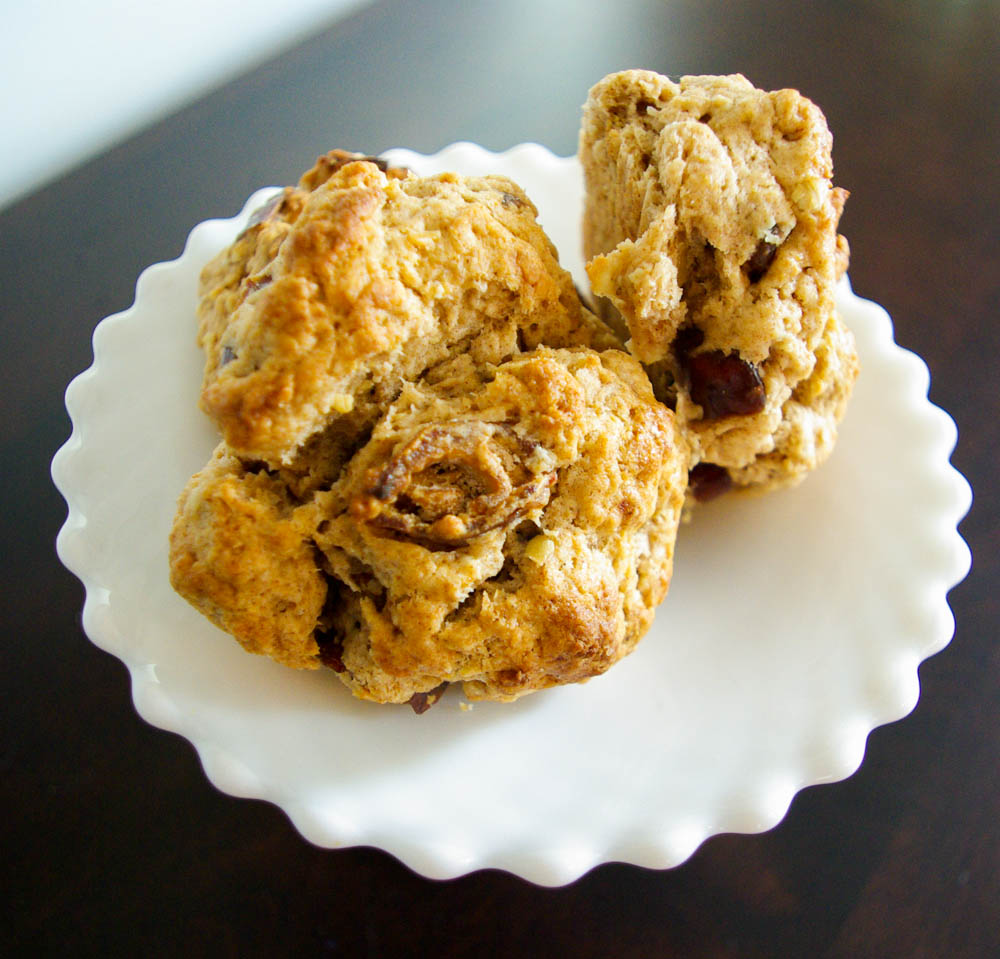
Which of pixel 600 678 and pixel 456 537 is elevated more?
pixel 456 537

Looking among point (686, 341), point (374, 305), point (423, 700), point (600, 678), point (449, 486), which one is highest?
point (374, 305)

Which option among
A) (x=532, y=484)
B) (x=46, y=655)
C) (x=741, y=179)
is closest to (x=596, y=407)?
(x=532, y=484)

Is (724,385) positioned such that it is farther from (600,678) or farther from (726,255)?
(600,678)

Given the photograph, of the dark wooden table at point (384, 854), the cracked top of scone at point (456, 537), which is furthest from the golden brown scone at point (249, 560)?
the dark wooden table at point (384, 854)

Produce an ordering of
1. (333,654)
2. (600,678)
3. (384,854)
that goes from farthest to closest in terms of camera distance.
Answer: (384,854) → (600,678) → (333,654)

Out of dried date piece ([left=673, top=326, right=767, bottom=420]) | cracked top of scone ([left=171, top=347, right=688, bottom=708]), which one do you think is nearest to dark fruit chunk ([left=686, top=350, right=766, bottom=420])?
dried date piece ([left=673, top=326, right=767, bottom=420])

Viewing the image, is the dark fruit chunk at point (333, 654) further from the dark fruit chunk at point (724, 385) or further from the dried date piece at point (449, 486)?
the dark fruit chunk at point (724, 385)

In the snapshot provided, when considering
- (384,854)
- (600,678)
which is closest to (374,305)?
(600,678)
